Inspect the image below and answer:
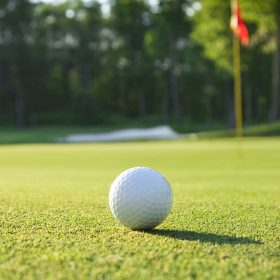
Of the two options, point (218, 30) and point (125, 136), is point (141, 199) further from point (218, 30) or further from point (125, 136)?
point (218, 30)

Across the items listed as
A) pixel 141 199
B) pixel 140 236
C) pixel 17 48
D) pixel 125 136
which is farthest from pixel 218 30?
pixel 140 236

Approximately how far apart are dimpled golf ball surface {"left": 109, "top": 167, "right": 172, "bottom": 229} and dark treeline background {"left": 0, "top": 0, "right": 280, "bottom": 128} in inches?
1677

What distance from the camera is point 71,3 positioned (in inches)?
2484

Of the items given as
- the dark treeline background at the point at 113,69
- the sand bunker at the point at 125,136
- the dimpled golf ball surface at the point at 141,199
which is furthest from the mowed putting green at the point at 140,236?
the dark treeline background at the point at 113,69

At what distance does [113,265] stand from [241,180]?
659 cm

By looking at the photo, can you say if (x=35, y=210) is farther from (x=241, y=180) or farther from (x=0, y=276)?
(x=241, y=180)

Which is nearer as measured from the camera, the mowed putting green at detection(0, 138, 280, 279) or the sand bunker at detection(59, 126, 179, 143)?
the mowed putting green at detection(0, 138, 280, 279)

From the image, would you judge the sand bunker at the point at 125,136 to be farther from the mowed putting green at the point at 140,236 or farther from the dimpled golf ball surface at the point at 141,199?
the dimpled golf ball surface at the point at 141,199

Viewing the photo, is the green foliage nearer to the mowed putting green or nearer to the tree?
the tree

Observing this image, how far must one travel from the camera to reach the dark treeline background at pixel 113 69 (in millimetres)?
52406

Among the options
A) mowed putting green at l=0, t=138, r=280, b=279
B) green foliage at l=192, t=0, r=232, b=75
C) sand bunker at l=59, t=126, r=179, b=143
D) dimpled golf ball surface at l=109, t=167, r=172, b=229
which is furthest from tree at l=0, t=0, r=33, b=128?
dimpled golf ball surface at l=109, t=167, r=172, b=229

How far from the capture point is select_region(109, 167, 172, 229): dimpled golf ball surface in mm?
3980

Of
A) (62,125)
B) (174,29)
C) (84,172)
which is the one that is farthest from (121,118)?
(84,172)

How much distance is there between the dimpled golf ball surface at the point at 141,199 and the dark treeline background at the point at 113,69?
42.6 m
